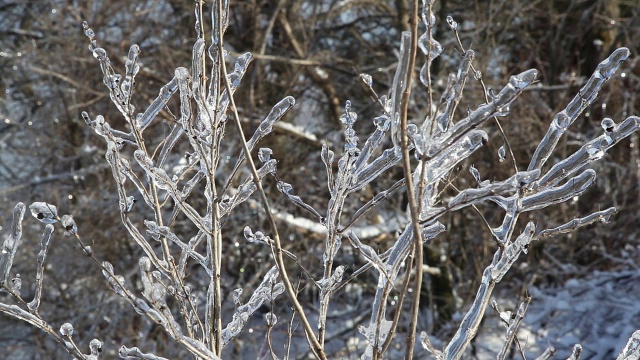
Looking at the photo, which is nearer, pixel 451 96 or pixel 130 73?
pixel 451 96

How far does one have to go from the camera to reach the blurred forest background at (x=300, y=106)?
5.82 metres

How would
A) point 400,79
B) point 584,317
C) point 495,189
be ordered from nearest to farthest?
point 400,79
point 495,189
point 584,317

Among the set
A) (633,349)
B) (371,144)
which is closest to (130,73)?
(371,144)

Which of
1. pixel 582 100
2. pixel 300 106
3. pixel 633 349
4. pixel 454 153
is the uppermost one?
pixel 300 106

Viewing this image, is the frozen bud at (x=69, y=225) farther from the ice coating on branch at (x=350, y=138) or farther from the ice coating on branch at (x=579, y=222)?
the ice coating on branch at (x=579, y=222)

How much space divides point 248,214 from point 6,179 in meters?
2.43

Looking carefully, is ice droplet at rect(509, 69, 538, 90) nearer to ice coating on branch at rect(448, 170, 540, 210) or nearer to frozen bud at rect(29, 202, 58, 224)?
ice coating on branch at rect(448, 170, 540, 210)

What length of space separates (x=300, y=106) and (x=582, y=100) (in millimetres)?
5298

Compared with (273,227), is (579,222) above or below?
above

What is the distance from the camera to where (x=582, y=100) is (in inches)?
58.7

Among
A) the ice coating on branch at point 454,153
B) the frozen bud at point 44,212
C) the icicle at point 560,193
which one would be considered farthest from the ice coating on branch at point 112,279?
the icicle at point 560,193

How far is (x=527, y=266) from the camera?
219 inches

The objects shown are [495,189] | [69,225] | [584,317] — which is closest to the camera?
[495,189]

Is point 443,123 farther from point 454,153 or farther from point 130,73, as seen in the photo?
point 130,73
